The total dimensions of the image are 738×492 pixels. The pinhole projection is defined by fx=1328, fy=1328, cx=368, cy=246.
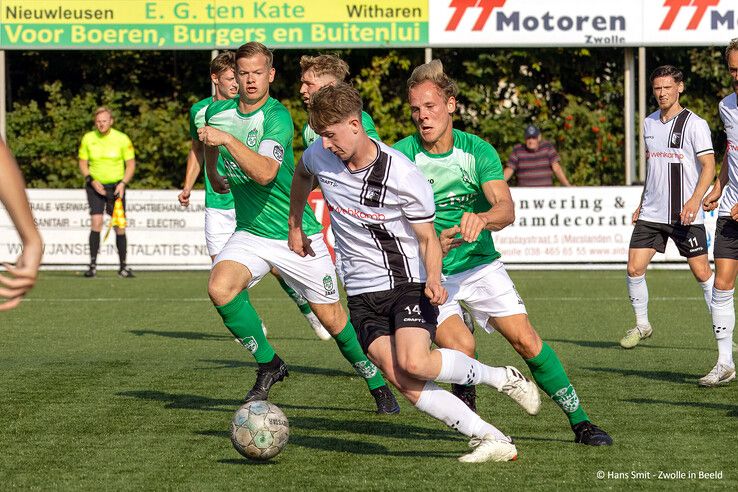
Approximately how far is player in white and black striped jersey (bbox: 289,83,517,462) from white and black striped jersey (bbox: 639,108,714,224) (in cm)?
419

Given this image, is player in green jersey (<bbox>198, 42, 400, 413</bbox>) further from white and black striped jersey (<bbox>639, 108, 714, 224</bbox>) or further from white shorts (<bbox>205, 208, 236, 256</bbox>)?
white and black striped jersey (<bbox>639, 108, 714, 224</bbox>)

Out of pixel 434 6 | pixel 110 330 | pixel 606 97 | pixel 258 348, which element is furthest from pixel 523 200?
pixel 258 348

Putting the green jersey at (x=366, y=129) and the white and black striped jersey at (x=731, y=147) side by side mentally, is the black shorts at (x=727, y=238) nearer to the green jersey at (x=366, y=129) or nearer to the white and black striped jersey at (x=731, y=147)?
the white and black striped jersey at (x=731, y=147)

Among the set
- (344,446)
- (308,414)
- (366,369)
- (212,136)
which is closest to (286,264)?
(366,369)

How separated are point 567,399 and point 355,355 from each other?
5.38 ft

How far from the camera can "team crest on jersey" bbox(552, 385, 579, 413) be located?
621cm

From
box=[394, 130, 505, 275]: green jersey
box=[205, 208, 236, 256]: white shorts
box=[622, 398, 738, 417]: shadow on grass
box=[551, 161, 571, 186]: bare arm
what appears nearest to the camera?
box=[394, 130, 505, 275]: green jersey

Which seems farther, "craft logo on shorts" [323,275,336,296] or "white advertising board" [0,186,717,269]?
"white advertising board" [0,186,717,269]

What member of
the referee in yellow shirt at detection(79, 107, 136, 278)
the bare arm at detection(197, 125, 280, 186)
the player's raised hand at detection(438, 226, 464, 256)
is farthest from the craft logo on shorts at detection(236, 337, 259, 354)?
the referee in yellow shirt at detection(79, 107, 136, 278)

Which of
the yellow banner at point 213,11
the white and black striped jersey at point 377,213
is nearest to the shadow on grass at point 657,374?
the white and black striped jersey at point 377,213

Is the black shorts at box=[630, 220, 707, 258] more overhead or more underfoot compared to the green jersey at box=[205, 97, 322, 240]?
more underfoot

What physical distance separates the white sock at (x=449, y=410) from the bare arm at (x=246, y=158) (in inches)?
63.7

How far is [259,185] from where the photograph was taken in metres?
7.64

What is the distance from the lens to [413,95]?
→ 20.1 feet
